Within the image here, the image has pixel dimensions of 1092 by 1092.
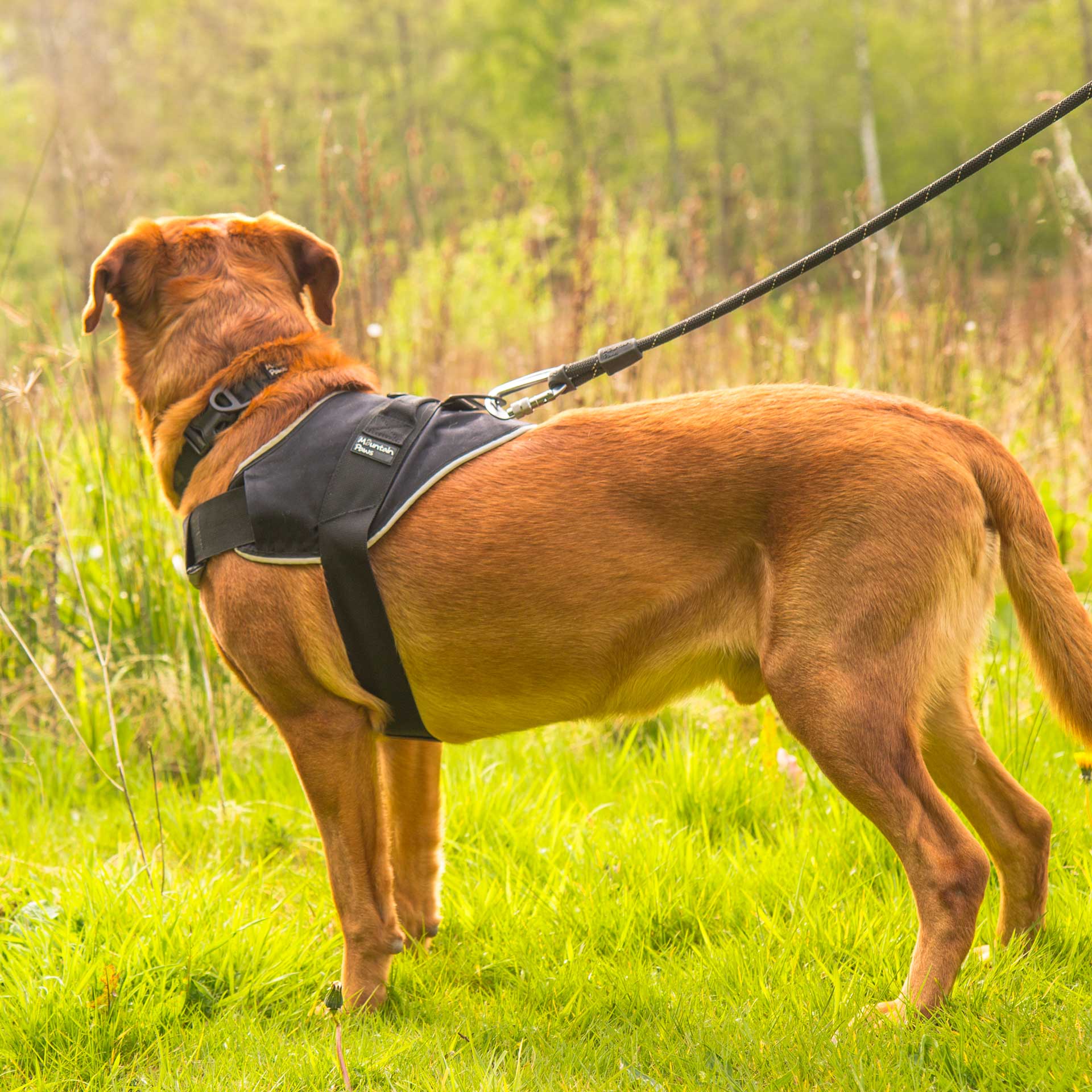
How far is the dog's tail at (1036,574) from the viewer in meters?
2.26

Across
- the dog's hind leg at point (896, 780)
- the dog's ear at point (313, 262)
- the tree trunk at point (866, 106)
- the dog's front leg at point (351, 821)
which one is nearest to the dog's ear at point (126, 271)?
the dog's ear at point (313, 262)

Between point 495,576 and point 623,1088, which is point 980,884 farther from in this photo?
point 495,576

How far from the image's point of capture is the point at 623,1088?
2.15 metres

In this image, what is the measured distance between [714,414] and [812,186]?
29972 millimetres

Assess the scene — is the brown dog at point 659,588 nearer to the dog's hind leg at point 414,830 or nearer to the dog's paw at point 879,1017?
the dog's paw at point 879,1017

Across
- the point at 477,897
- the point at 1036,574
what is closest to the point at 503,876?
the point at 477,897

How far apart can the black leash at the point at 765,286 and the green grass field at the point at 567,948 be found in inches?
52.9

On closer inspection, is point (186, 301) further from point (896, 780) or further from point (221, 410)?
point (896, 780)

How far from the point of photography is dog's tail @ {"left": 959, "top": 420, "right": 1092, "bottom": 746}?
226 centimetres

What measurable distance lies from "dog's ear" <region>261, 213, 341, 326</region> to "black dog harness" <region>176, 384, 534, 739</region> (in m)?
0.54

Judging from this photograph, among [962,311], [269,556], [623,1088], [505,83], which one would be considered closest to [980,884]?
[623,1088]

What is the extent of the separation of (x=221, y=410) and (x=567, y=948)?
1634 mm

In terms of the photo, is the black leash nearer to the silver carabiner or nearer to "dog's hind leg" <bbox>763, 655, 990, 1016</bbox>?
the silver carabiner

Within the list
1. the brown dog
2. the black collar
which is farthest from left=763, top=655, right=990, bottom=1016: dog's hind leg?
the black collar
